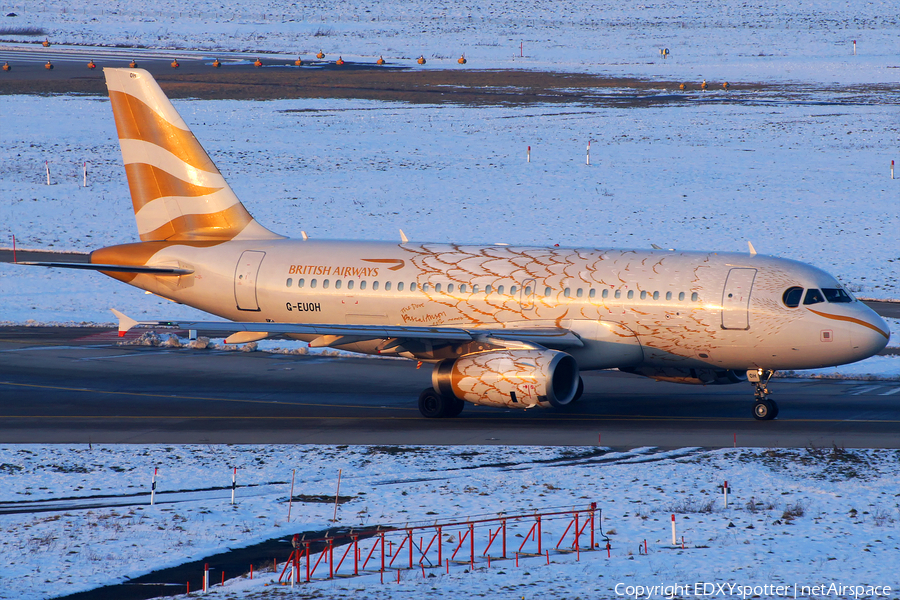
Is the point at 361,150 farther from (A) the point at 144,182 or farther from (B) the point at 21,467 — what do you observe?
(B) the point at 21,467

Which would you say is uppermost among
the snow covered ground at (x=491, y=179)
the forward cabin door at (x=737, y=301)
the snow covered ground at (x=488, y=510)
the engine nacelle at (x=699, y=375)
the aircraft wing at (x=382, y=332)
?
the snow covered ground at (x=491, y=179)

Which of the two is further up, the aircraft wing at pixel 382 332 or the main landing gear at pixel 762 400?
the aircraft wing at pixel 382 332

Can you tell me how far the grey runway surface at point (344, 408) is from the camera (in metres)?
31.1

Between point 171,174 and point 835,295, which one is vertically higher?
point 171,174

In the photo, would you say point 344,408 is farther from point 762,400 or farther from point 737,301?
point 762,400

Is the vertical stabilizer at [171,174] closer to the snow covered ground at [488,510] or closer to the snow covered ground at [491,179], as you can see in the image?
the snow covered ground at [491,179]

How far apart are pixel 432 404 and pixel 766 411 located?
9177mm

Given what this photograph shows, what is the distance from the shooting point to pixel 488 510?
24188 millimetres

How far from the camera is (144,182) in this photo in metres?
40.2

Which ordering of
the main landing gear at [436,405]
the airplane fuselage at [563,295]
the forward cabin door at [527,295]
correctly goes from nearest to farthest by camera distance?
1. the airplane fuselage at [563,295]
2. the main landing gear at [436,405]
3. the forward cabin door at [527,295]

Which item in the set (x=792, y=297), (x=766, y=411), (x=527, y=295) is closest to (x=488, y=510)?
(x=527, y=295)

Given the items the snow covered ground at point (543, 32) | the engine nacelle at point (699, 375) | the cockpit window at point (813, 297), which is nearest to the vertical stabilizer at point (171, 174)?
the engine nacelle at point (699, 375)

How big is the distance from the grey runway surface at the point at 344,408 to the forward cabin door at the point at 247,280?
274cm

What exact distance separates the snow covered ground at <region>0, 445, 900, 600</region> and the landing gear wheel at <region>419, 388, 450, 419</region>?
13.1ft
